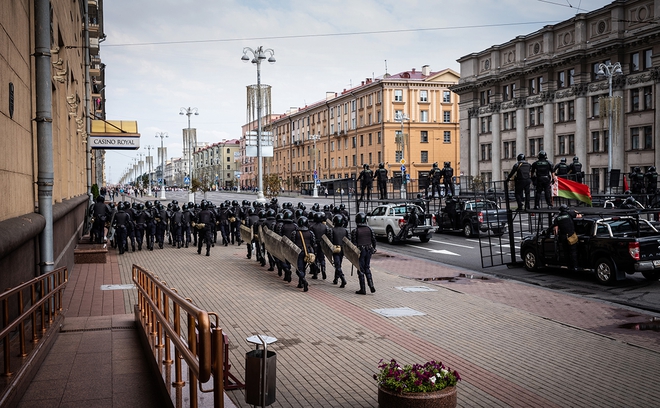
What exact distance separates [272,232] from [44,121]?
8427 millimetres

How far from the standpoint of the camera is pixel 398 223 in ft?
86.5

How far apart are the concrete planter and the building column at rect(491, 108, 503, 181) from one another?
58053mm

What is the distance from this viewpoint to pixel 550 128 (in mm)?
54781

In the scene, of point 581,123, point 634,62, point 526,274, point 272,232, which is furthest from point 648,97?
point 272,232

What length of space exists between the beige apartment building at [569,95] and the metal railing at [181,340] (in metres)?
32.5

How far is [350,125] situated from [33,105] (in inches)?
3122

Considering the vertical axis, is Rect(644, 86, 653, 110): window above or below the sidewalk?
above

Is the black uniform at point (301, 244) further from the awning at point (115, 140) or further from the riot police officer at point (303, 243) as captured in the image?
the awning at point (115, 140)

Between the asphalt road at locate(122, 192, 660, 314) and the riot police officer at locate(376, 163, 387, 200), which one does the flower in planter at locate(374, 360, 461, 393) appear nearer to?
the asphalt road at locate(122, 192, 660, 314)

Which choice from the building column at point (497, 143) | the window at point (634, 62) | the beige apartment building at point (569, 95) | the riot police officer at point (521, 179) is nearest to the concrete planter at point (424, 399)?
the riot police officer at point (521, 179)

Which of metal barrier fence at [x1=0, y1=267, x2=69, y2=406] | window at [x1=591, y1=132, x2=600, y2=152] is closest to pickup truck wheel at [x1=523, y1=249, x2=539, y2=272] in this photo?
metal barrier fence at [x1=0, y1=267, x2=69, y2=406]

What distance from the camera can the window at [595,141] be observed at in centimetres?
5012

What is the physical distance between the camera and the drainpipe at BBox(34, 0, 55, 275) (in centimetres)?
880

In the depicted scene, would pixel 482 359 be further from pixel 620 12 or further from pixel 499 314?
pixel 620 12
